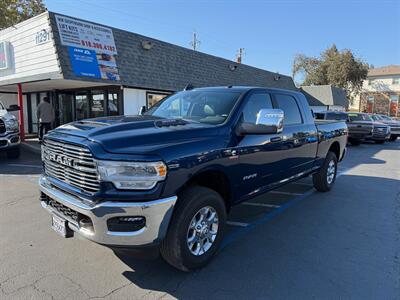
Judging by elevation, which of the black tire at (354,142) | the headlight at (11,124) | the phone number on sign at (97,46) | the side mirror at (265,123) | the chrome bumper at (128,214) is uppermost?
the phone number on sign at (97,46)

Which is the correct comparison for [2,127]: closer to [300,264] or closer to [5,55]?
[5,55]

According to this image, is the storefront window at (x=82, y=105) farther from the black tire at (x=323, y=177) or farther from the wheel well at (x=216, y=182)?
the wheel well at (x=216, y=182)

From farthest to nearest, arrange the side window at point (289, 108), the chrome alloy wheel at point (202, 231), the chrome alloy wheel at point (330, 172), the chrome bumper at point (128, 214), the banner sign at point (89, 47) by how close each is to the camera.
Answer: the banner sign at point (89, 47) → the chrome alloy wheel at point (330, 172) → the side window at point (289, 108) → the chrome alloy wheel at point (202, 231) → the chrome bumper at point (128, 214)

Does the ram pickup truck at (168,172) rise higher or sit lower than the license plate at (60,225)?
higher

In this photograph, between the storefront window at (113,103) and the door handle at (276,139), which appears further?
the storefront window at (113,103)

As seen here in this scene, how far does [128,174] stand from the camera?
9.18 feet

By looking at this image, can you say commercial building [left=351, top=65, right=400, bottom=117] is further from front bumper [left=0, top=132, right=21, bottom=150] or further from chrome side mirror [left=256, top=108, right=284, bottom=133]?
chrome side mirror [left=256, top=108, right=284, bottom=133]

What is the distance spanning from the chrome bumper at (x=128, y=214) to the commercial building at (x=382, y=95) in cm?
6579

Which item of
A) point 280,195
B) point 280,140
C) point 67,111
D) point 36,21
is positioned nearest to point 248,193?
point 280,140

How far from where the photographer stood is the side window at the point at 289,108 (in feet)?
16.4

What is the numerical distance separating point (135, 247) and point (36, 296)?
1.04m

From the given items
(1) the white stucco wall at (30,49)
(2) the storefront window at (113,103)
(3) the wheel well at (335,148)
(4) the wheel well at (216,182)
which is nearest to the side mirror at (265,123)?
(4) the wheel well at (216,182)

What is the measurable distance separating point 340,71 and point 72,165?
50755mm

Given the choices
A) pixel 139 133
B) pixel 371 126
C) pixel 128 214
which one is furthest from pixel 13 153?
pixel 371 126
